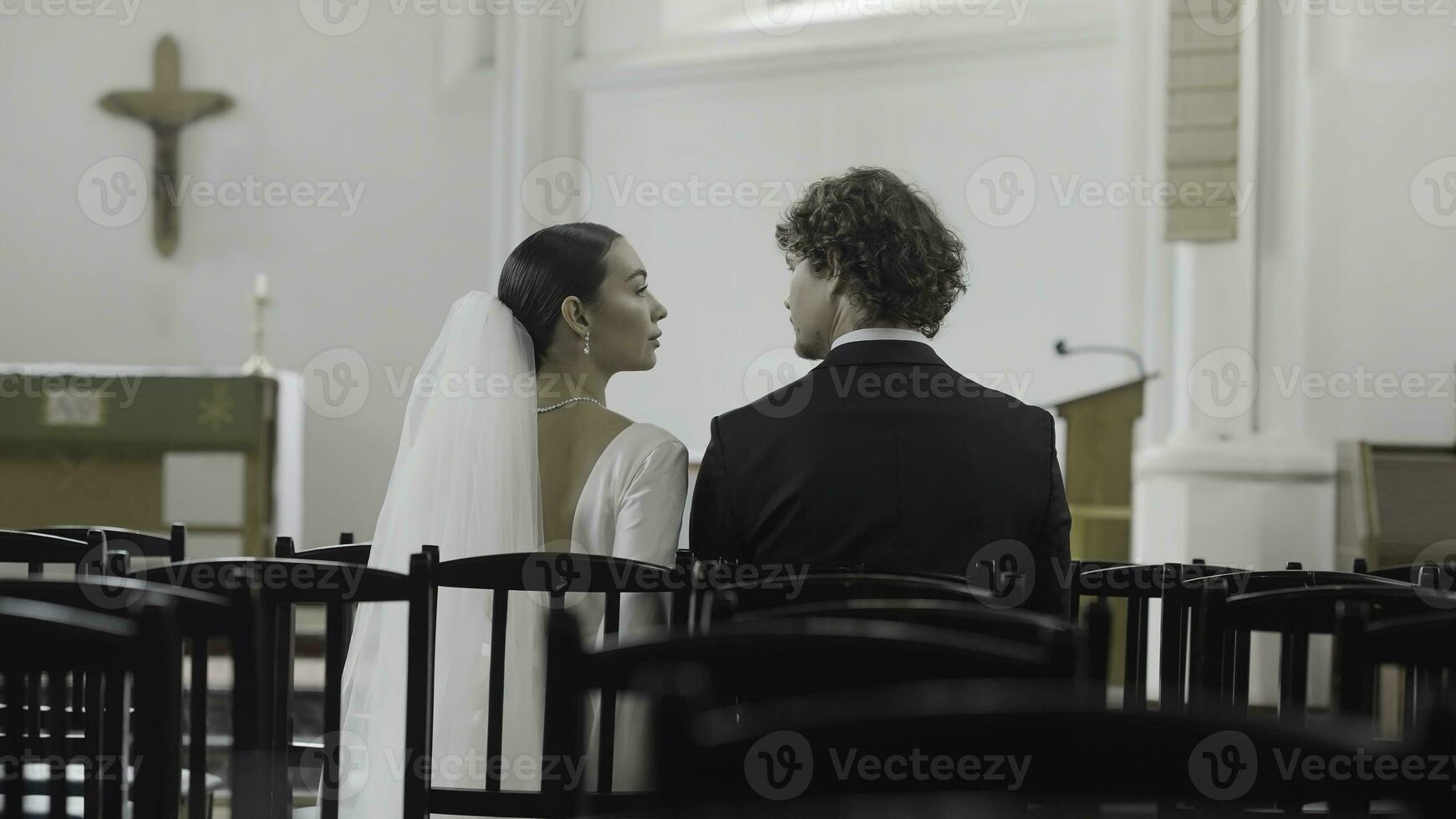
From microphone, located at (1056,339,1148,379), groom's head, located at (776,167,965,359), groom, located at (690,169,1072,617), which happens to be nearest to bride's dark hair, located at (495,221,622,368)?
groom's head, located at (776,167,965,359)

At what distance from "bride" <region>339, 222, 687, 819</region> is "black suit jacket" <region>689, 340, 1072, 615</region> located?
6.2 inches

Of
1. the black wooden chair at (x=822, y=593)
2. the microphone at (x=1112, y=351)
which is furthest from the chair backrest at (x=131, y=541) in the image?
the microphone at (x=1112, y=351)

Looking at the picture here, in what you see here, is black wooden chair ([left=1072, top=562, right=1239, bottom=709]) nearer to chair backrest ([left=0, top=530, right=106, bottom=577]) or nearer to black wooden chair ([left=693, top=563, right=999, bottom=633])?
black wooden chair ([left=693, top=563, right=999, bottom=633])

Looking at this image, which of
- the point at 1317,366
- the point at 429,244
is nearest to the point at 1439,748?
the point at 1317,366

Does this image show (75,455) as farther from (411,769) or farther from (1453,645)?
(1453,645)

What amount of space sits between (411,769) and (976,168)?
5.65m

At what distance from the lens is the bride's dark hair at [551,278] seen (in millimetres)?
2422

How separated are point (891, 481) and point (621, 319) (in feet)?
2.17

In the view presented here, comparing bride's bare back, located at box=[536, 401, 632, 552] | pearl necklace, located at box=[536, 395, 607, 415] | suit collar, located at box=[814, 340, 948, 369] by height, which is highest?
suit collar, located at box=[814, 340, 948, 369]

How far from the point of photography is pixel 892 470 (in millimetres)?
2018

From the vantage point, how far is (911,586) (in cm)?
148

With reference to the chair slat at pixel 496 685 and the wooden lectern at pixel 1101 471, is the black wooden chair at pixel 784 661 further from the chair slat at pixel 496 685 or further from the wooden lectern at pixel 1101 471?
the wooden lectern at pixel 1101 471

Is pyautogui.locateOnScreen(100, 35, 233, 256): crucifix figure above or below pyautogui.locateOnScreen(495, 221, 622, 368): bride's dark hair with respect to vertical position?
above

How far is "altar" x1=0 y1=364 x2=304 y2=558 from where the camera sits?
661cm
